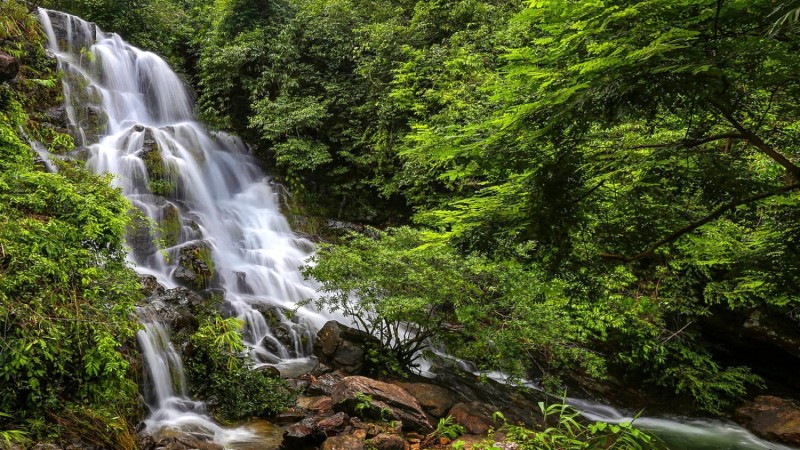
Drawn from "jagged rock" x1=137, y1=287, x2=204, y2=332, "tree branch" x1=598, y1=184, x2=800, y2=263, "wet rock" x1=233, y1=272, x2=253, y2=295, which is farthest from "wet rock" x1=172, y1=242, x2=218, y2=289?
"tree branch" x1=598, y1=184, x2=800, y2=263

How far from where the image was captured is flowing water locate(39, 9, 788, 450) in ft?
22.2

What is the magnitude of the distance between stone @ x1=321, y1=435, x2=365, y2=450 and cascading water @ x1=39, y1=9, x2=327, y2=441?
Answer: 5.72 feet

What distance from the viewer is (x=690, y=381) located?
8.99m

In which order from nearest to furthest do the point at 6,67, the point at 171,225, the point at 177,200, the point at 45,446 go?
the point at 45,446
the point at 6,67
the point at 171,225
the point at 177,200

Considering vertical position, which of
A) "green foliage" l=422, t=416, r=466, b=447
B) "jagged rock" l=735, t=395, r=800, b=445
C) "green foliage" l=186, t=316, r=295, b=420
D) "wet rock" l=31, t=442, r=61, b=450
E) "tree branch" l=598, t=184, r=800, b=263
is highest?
"tree branch" l=598, t=184, r=800, b=263

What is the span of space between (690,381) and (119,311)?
33.4 feet

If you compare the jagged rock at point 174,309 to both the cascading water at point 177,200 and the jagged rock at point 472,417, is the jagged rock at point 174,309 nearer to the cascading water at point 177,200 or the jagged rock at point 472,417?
the cascading water at point 177,200

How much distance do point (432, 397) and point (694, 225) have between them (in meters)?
5.02

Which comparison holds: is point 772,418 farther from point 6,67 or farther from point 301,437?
point 6,67

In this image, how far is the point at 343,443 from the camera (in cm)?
483

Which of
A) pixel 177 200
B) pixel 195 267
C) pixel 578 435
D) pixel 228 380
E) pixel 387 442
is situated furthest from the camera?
pixel 177 200

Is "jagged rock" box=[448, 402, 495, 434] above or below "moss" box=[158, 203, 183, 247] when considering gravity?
below

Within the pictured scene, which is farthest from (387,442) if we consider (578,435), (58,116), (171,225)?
(58,116)

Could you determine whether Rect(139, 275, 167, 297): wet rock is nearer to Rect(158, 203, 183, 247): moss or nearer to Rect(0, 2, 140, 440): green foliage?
Rect(158, 203, 183, 247): moss
